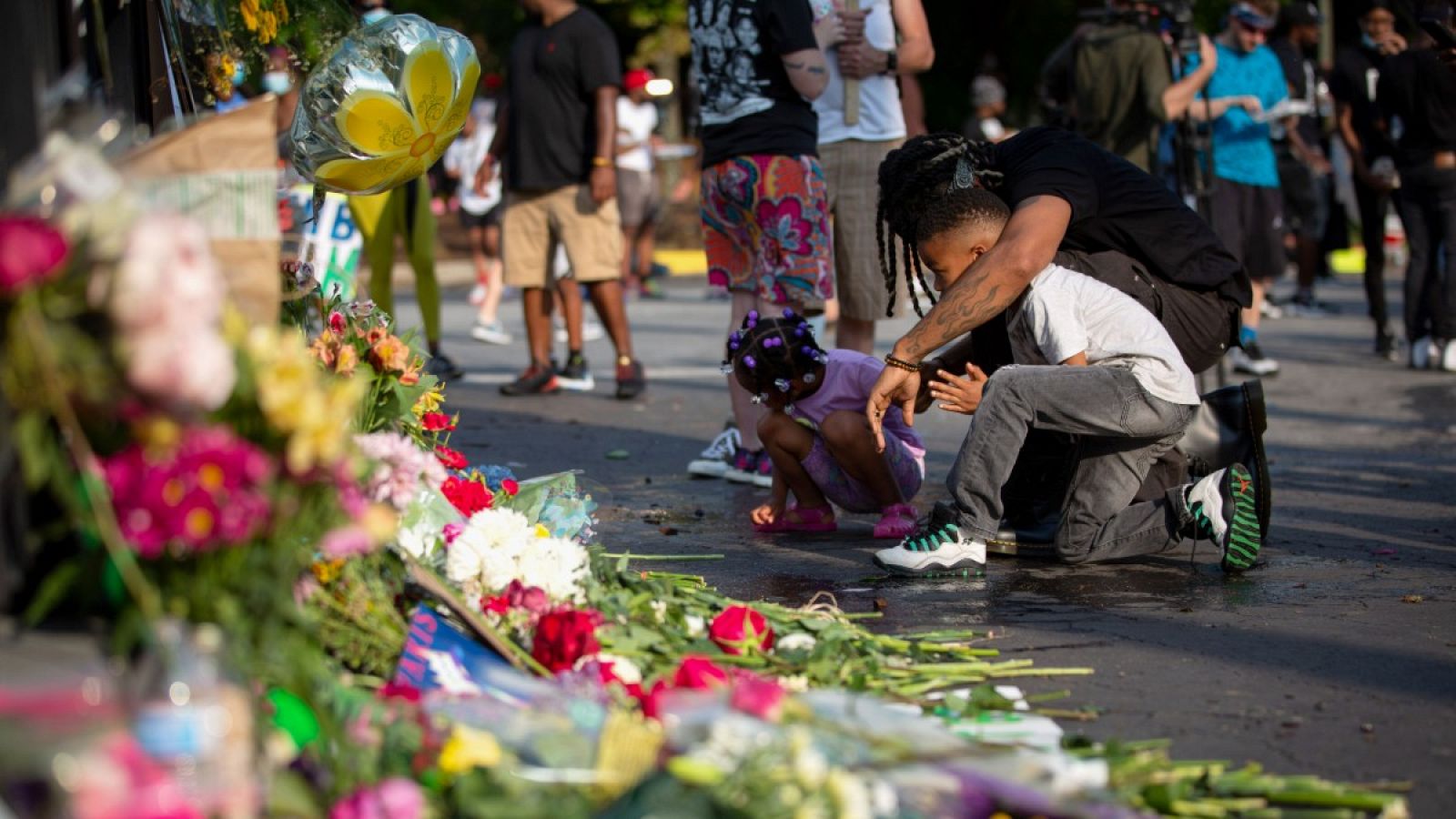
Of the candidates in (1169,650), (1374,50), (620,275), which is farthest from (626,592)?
(1374,50)

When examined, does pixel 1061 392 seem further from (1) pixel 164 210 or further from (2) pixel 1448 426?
(2) pixel 1448 426

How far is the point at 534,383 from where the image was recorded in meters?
9.17

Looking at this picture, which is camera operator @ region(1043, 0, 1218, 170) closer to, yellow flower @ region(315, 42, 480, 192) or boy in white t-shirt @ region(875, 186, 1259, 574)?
boy in white t-shirt @ region(875, 186, 1259, 574)

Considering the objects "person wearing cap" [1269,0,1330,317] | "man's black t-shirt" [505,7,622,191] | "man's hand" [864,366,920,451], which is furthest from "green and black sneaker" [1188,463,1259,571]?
"person wearing cap" [1269,0,1330,317]

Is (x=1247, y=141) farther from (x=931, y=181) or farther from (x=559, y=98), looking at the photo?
(x=931, y=181)

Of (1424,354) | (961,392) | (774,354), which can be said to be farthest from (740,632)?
(1424,354)

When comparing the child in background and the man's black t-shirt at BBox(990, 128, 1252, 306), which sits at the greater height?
the man's black t-shirt at BBox(990, 128, 1252, 306)

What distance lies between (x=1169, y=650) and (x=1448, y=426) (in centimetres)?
485

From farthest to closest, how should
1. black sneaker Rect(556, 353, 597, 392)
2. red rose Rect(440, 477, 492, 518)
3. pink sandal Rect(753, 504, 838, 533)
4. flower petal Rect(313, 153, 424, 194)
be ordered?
black sneaker Rect(556, 353, 597, 392), pink sandal Rect(753, 504, 838, 533), flower petal Rect(313, 153, 424, 194), red rose Rect(440, 477, 492, 518)

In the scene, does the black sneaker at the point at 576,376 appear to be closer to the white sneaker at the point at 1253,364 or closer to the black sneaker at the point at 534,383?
the black sneaker at the point at 534,383

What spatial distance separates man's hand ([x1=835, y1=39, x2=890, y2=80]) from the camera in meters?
7.07

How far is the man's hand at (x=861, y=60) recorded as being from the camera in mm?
7070

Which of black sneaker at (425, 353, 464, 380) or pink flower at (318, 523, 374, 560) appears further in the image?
black sneaker at (425, 353, 464, 380)

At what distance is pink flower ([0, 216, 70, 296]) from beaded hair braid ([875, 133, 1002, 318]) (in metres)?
3.04
